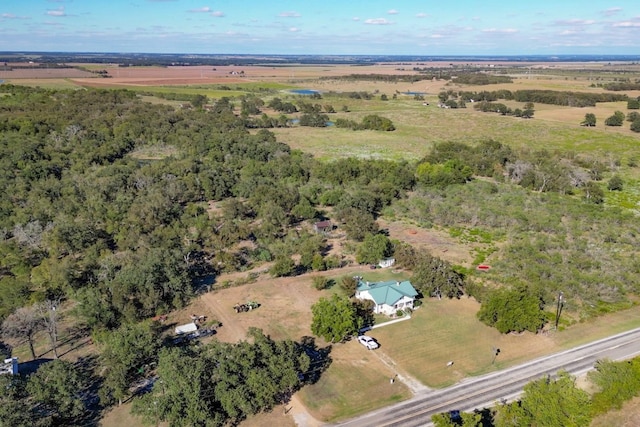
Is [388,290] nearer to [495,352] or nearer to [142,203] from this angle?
[495,352]

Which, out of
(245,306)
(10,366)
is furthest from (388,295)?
(10,366)

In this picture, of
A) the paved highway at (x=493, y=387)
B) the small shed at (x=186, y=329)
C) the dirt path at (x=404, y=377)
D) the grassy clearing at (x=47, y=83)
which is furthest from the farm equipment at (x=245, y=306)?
the grassy clearing at (x=47, y=83)

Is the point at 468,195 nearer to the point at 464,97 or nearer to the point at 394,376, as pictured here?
the point at 394,376

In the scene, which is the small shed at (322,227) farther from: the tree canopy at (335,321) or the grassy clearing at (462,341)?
the tree canopy at (335,321)

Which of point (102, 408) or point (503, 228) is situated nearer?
point (102, 408)

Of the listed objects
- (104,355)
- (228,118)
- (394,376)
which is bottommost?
(394,376)

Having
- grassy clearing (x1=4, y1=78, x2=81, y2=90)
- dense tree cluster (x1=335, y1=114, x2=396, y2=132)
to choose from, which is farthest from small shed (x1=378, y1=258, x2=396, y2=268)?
grassy clearing (x1=4, y1=78, x2=81, y2=90)

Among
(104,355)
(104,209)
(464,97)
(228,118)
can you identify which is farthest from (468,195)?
(464,97)

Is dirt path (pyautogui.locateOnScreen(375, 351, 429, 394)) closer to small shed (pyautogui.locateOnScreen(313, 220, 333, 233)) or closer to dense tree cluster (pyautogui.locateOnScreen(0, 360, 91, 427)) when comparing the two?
dense tree cluster (pyautogui.locateOnScreen(0, 360, 91, 427))
